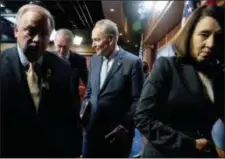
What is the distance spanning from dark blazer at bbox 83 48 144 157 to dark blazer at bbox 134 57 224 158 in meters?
0.50

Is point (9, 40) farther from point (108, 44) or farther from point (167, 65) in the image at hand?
point (167, 65)

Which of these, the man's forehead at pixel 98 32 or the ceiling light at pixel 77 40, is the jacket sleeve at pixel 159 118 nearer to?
the man's forehead at pixel 98 32

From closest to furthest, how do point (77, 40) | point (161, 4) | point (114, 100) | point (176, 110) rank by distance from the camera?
point (176, 110), point (161, 4), point (114, 100), point (77, 40)

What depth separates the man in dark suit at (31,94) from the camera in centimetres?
77

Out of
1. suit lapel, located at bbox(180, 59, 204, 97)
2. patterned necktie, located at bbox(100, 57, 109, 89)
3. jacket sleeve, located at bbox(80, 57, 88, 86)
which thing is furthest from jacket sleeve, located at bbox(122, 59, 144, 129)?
suit lapel, located at bbox(180, 59, 204, 97)

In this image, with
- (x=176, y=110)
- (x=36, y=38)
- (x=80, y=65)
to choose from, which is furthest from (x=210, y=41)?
(x=80, y=65)

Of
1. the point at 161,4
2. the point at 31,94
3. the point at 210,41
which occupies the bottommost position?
the point at 31,94

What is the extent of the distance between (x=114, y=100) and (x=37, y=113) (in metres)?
0.53

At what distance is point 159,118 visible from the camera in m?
0.74

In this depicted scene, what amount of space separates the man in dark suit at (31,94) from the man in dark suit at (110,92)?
1.32 feet

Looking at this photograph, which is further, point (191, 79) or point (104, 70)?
point (104, 70)

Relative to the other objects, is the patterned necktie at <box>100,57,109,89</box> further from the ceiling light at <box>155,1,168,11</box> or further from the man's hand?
the man's hand

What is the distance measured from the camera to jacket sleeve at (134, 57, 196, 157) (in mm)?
724

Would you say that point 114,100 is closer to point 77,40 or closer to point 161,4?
point 77,40
